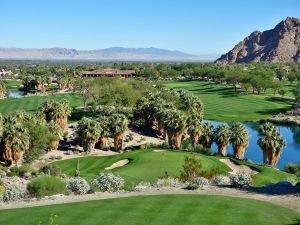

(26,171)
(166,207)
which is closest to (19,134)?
(26,171)

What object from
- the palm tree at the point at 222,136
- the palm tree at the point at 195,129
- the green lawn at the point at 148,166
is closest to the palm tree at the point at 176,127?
the palm tree at the point at 195,129

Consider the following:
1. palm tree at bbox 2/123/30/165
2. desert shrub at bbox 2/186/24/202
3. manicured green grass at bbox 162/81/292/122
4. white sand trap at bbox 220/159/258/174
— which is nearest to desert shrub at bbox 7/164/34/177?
palm tree at bbox 2/123/30/165

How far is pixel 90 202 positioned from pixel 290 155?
52.8m

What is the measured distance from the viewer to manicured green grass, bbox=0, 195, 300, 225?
22.7 m

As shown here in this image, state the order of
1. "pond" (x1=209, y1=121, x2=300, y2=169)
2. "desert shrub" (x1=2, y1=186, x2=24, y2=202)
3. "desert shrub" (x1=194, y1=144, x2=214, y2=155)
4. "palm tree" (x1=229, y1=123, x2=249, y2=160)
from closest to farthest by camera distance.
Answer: "desert shrub" (x1=2, y1=186, x2=24, y2=202) < "palm tree" (x1=229, y1=123, x2=249, y2=160) < "desert shrub" (x1=194, y1=144, x2=214, y2=155) < "pond" (x1=209, y1=121, x2=300, y2=169)

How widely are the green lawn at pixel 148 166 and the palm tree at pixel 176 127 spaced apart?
9.16m

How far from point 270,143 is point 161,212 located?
128ft

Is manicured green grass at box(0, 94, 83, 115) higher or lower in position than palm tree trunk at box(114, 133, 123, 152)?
lower

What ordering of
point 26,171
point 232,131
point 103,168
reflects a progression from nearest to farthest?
point 26,171
point 103,168
point 232,131

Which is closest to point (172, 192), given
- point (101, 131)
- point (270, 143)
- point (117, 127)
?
point (270, 143)

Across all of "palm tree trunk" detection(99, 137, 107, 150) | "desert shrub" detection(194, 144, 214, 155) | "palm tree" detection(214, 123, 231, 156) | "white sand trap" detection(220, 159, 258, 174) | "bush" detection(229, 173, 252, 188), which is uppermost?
"bush" detection(229, 173, 252, 188)

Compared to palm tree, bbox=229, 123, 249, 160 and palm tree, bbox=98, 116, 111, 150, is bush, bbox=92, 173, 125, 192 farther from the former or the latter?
palm tree, bbox=98, 116, 111, 150

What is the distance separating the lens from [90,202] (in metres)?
26.8

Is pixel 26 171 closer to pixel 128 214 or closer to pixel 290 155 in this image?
pixel 128 214
